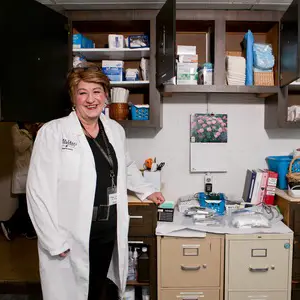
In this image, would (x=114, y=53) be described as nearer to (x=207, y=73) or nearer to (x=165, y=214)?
(x=207, y=73)

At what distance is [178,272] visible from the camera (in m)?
1.85

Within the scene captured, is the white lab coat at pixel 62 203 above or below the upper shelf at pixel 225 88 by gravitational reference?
below

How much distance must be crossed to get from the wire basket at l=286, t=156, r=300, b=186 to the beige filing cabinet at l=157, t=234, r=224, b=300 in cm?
65

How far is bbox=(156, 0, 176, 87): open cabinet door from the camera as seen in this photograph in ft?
5.58

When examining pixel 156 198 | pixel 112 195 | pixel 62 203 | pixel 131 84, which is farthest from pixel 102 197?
pixel 131 84

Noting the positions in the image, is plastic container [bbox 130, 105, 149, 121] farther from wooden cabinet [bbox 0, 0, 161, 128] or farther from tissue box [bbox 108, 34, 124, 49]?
tissue box [bbox 108, 34, 124, 49]

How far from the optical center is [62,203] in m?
1.43

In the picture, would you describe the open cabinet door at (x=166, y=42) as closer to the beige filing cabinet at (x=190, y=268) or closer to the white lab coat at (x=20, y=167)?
the beige filing cabinet at (x=190, y=268)

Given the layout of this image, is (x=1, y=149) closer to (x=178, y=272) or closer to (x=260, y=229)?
(x=178, y=272)

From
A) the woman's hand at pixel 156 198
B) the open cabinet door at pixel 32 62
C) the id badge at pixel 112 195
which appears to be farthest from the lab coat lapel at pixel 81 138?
the woman's hand at pixel 156 198

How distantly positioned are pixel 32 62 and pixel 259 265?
178 centimetres

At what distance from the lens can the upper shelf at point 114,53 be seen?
2.10 m

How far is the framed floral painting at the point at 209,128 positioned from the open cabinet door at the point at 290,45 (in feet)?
1.75

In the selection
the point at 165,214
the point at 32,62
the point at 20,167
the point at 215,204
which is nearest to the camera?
the point at 32,62
